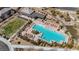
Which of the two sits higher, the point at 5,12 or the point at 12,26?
the point at 5,12

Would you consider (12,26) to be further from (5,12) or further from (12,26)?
(5,12)

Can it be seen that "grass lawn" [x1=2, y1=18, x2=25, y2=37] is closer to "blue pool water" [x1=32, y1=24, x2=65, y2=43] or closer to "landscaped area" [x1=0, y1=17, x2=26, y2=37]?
"landscaped area" [x1=0, y1=17, x2=26, y2=37]

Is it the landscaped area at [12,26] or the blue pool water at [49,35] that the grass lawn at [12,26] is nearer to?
the landscaped area at [12,26]

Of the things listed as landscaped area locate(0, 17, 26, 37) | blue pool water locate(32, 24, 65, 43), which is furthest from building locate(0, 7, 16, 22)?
blue pool water locate(32, 24, 65, 43)

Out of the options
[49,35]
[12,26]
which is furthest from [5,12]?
[49,35]
